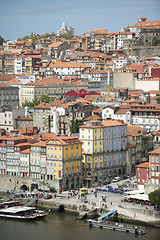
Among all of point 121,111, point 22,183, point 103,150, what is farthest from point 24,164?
point 121,111

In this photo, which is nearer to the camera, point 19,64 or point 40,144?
point 40,144

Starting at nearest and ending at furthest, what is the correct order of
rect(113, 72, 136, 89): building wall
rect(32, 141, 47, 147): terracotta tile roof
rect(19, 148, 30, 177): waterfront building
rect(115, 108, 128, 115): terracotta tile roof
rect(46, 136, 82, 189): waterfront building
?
rect(46, 136, 82, 189): waterfront building < rect(32, 141, 47, 147): terracotta tile roof < rect(19, 148, 30, 177): waterfront building < rect(115, 108, 128, 115): terracotta tile roof < rect(113, 72, 136, 89): building wall

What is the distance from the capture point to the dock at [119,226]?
53656mm

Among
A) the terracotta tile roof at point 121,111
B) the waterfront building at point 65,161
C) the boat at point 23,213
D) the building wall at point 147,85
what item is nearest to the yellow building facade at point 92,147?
the waterfront building at point 65,161

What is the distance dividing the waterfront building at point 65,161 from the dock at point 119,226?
A: 28.7ft

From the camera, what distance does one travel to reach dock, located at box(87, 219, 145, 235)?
53656mm

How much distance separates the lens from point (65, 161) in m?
64.4

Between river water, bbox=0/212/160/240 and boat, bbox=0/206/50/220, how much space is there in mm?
478

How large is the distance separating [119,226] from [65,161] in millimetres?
11377

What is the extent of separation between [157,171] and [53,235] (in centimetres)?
1240

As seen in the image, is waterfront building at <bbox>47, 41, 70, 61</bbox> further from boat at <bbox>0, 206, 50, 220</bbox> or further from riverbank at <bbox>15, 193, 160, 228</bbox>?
boat at <bbox>0, 206, 50, 220</bbox>

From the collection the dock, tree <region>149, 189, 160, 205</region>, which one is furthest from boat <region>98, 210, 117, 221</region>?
tree <region>149, 189, 160, 205</region>

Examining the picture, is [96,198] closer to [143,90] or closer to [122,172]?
[122,172]

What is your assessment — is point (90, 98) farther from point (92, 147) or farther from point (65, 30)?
point (65, 30)
